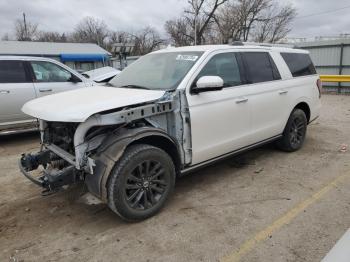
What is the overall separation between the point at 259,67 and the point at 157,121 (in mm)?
2175

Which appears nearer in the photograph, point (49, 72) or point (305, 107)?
point (305, 107)

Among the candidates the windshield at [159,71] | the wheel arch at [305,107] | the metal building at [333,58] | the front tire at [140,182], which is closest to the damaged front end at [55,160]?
the front tire at [140,182]

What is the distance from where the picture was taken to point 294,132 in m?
5.86

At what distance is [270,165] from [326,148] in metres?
1.58

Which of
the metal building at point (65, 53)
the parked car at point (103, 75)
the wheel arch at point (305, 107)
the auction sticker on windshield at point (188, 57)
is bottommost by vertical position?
the wheel arch at point (305, 107)

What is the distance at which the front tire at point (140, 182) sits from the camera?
10.9 feet

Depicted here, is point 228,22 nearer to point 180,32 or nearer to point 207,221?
point 180,32

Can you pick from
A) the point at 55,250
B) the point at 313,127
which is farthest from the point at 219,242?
the point at 313,127

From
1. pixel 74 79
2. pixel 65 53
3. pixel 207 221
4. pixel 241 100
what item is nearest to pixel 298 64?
pixel 241 100

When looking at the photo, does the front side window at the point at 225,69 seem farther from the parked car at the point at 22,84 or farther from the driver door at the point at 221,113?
the parked car at the point at 22,84

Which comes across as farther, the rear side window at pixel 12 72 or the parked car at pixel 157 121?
the rear side window at pixel 12 72

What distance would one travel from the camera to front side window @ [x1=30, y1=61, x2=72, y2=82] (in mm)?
7414

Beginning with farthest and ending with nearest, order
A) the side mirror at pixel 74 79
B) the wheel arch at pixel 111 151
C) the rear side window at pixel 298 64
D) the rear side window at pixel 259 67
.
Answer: the side mirror at pixel 74 79
the rear side window at pixel 298 64
the rear side window at pixel 259 67
the wheel arch at pixel 111 151

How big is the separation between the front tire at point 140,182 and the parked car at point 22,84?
4.52 metres
